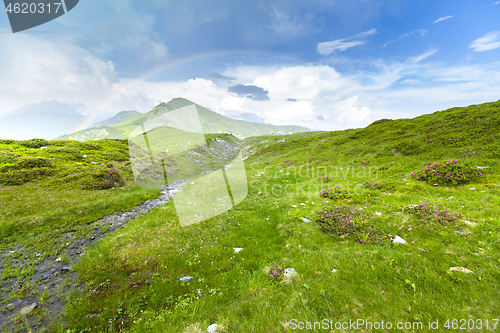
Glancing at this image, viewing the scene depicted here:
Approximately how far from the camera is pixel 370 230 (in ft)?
29.6

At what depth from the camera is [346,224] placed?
9.99 metres

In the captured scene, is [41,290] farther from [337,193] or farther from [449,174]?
[449,174]

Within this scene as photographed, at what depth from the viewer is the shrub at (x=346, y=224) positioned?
884 centimetres

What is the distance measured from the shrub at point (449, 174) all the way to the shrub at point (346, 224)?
9.23 m

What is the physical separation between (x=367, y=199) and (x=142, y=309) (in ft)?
50.5

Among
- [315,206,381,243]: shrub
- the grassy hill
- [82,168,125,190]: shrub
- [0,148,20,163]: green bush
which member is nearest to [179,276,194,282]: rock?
the grassy hill

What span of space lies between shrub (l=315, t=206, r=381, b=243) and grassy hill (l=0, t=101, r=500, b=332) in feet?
0.24

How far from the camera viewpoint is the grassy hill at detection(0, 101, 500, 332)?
15.6ft

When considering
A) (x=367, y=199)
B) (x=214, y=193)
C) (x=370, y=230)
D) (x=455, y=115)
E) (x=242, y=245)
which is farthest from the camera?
(x=455, y=115)

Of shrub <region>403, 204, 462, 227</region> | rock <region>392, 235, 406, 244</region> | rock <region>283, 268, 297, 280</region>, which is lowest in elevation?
rock <region>283, 268, 297, 280</region>

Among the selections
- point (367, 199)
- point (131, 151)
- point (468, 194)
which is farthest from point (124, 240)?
point (131, 151)

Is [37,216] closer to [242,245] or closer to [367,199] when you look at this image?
[242,245]

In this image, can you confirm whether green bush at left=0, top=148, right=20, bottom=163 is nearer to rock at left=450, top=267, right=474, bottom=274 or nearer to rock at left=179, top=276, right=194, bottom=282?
rock at left=179, top=276, right=194, bottom=282

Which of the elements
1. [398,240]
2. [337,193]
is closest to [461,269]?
[398,240]
